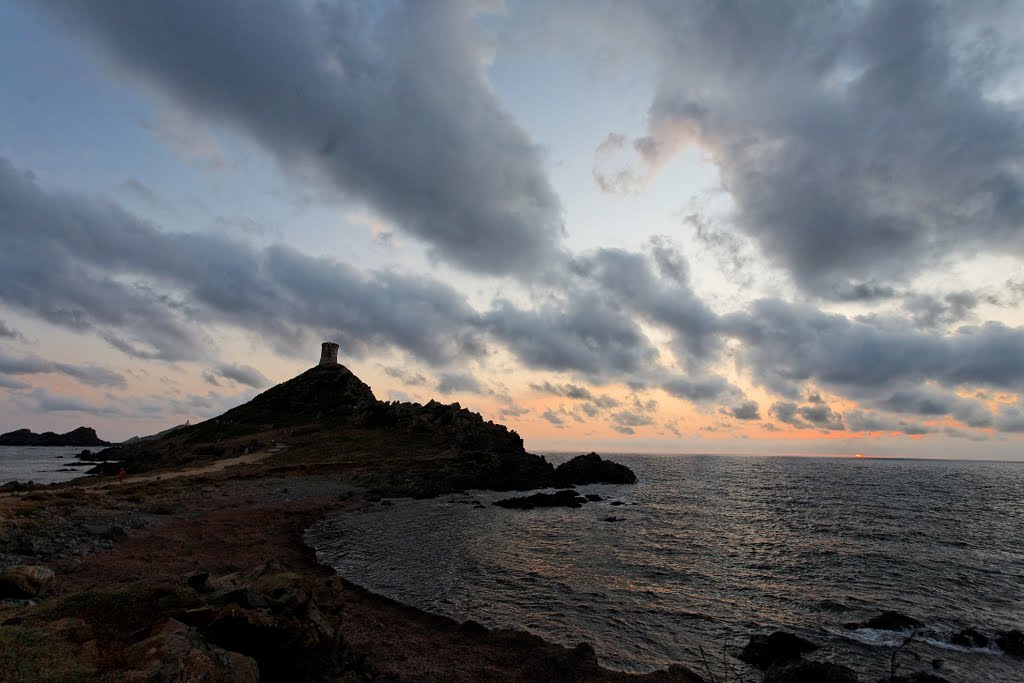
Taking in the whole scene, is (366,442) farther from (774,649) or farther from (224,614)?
(224,614)

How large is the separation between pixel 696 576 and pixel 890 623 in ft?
34.7

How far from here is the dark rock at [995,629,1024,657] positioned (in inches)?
883

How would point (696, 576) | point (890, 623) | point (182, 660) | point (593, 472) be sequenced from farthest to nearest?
point (593, 472)
point (696, 576)
point (890, 623)
point (182, 660)

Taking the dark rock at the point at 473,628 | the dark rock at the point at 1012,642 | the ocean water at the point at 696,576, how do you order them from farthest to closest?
1. the dark rock at the point at 1012,642
2. the ocean water at the point at 696,576
3. the dark rock at the point at 473,628

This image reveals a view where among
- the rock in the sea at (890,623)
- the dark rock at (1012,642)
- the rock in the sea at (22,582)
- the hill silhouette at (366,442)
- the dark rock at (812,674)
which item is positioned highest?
the hill silhouette at (366,442)

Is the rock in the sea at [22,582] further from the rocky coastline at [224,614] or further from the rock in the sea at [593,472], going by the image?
the rock in the sea at [593,472]

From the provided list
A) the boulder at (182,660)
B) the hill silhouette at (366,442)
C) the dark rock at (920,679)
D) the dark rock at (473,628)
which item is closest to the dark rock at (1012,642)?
the dark rock at (920,679)

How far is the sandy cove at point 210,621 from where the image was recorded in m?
11.3

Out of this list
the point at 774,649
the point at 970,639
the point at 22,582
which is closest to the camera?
the point at 22,582

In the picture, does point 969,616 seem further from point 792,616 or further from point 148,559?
point 148,559

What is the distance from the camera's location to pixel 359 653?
1742 cm

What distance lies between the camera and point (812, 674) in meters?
→ 17.4

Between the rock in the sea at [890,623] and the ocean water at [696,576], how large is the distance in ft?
1.84

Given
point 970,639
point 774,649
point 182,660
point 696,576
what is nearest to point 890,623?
point 970,639
